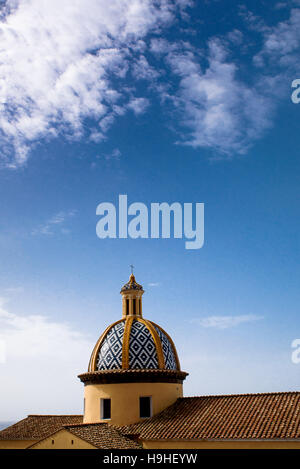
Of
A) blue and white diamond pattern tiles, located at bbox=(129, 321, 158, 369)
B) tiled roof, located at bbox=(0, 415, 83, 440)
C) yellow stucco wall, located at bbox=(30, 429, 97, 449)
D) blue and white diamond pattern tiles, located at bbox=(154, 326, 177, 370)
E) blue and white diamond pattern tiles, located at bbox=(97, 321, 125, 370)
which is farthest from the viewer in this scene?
tiled roof, located at bbox=(0, 415, 83, 440)

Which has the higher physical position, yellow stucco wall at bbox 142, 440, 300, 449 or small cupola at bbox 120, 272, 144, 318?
small cupola at bbox 120, 272, 144, 318

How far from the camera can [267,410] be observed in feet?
61.3

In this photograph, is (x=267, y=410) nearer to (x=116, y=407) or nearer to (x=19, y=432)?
(x=116, y=407)

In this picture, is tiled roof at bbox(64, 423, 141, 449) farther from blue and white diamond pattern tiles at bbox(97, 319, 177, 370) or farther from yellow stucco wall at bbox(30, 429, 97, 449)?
blue and white diamond pattern tiles at bbox(97, 319, 177, 370)

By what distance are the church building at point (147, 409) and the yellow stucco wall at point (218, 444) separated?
0.03 meters

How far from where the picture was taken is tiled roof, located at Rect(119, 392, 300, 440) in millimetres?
17219

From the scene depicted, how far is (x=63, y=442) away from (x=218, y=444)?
18.8 feet

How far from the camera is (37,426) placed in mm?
25812

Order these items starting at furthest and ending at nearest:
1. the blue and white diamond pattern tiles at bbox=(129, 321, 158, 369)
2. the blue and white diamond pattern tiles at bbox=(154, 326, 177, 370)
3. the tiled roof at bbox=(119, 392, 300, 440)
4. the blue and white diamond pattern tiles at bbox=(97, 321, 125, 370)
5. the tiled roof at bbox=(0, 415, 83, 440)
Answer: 1. the tiled roof at bbox=(0, 415, 83, 440)
2. the blue and white diamond pattern tiles at bbox=(154, 326, 177, 370)
3. the blue and white diamond pattern tiles at bbox=(97, 321, 125, 370)
4. the blue and white diamond pattern tiles at bbox=(129, 321, 158, 369)
5. the tiled roof at bbox=(119, 392, 300, 440)

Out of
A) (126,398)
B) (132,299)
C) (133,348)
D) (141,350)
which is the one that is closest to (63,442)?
(126,398)

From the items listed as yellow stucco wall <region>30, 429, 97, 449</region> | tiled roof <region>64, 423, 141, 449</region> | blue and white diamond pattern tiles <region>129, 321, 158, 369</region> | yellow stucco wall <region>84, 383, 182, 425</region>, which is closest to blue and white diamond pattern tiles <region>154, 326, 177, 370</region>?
blue and white diamond pattern tiles <region>129, 321, 158, 369</region>

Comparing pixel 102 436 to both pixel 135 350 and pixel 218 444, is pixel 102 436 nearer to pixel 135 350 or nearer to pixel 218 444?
pixel 218 444
